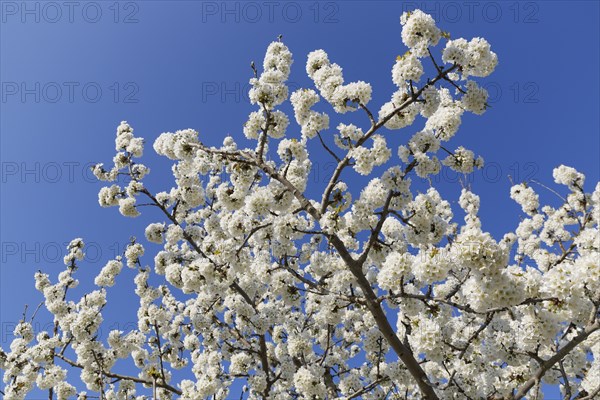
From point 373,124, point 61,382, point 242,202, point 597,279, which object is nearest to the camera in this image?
point 597,279

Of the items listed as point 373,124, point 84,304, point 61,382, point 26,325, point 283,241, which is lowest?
point 283,241

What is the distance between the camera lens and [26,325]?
13.3 meters

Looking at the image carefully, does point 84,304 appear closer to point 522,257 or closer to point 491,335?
point 491,335

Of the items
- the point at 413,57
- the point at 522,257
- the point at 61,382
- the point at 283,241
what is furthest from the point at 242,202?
the point at 522,257

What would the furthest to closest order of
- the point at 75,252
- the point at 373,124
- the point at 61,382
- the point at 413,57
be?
the point at 75,252
the point at 61,382
the point at 373,124
the point at 413,57

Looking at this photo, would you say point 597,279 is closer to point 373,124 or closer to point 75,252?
point 373,124

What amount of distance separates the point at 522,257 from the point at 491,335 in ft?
24.3

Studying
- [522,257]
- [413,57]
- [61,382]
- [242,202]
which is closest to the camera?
[413,57]

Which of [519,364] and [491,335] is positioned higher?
[491,335]

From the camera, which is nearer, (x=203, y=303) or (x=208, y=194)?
(x=203, y=303)

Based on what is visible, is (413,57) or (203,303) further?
(203,303)

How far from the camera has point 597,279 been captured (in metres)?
4.60

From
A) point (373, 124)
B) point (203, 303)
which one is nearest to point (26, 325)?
point (203, 303)

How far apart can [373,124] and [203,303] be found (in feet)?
24.1
